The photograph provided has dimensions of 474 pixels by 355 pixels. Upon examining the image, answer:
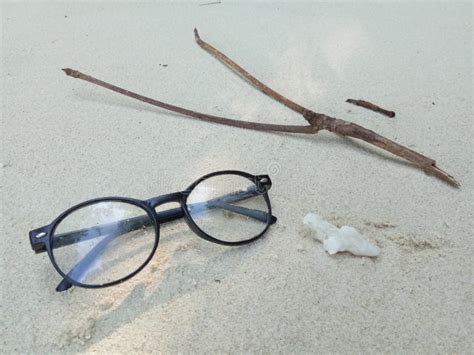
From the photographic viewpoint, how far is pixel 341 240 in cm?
71

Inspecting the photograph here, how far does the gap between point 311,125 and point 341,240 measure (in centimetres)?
36

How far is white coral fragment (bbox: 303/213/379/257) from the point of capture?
70 cm

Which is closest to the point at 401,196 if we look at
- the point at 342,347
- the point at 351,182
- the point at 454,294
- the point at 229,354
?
the point at 351,182

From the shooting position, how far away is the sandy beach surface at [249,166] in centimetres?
62

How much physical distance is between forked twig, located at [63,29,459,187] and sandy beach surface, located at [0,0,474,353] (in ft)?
0.07

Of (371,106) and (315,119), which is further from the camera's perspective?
(371,106)

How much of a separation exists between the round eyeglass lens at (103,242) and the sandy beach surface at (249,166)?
0.03 meters

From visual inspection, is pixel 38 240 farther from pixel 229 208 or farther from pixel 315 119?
pixel 315 119

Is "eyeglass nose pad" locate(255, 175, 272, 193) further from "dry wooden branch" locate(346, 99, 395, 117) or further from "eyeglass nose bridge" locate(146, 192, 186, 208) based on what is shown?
"dry wooden branch" locate(346, 99, 395, 117)

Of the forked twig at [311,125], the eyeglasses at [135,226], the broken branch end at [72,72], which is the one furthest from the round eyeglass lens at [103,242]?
the broken branch end at [72,72]

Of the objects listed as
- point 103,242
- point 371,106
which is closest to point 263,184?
point 103,242

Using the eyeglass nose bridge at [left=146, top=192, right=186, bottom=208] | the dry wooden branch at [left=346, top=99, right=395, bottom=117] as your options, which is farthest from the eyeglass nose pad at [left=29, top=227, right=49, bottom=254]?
the dry wooden branch at [left=346, top=99, right=395, bottom=117]

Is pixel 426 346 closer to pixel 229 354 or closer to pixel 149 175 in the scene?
pixel 229 354

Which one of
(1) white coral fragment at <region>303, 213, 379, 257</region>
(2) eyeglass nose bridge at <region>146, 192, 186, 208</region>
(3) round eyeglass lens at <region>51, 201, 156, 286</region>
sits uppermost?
(2) eyeglass nose bridge at <region>146, 192, 186, 208</region>
